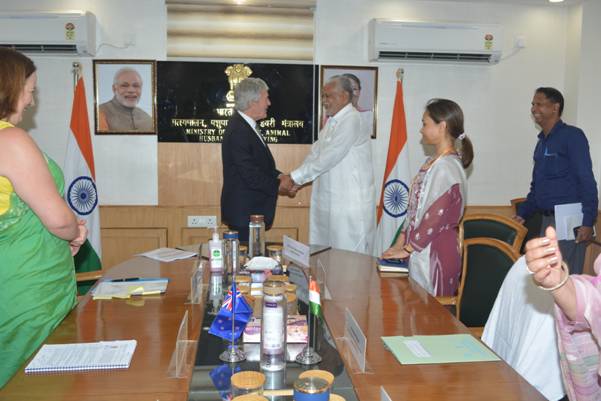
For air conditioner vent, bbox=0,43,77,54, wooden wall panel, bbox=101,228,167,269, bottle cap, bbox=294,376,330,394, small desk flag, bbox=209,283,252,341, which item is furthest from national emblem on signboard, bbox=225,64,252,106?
bottle cap, bbox=294,376,330,394

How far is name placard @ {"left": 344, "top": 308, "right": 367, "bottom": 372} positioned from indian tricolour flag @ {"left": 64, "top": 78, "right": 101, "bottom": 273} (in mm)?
3018

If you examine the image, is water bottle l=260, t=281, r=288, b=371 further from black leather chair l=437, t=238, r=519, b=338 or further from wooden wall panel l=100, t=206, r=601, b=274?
wooden wall panel l=100, t=206, r=601, b=274

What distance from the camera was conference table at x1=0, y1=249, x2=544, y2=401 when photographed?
125 cm

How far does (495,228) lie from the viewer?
2613 millimetres

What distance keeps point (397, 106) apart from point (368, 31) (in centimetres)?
63

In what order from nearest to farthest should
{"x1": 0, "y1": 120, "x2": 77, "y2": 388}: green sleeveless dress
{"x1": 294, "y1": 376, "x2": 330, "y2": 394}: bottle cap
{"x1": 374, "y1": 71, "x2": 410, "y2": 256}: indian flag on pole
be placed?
1. {"x1": 294, "y1": 376, "x2": 330, "y2": 394}: bottle cap
2. {"x1": 0, "y1": 120, "x2": 77, "y2": 388}: green sleeveless dress
3. {"x1": 374, "y1": 71, "x2": 410, "y2": 256}: indian flag on pole

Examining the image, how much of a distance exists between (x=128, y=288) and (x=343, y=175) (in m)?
2.15

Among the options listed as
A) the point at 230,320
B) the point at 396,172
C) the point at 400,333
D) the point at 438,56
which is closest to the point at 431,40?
the point at 438,56

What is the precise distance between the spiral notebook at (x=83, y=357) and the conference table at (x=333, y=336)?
2cm

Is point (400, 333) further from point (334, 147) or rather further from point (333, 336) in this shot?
point (334, 147)

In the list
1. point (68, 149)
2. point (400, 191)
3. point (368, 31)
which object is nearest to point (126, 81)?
point (68, 149)

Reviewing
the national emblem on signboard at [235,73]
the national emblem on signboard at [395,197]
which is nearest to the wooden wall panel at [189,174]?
the national emblem on signboard at [235,73]

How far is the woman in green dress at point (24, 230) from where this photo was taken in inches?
63.0

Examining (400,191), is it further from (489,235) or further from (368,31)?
(489,235)
